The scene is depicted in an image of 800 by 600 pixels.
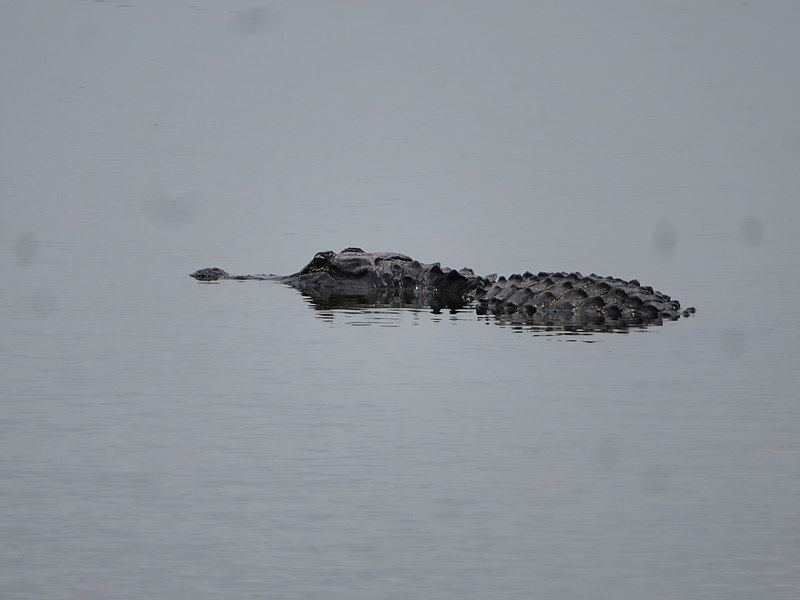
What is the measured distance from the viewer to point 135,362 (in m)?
19.5

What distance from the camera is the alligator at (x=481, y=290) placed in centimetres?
2373

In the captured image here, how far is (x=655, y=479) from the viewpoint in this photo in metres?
14.1

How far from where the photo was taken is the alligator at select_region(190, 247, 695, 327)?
2373cm

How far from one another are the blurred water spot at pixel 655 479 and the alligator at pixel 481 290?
875 cm

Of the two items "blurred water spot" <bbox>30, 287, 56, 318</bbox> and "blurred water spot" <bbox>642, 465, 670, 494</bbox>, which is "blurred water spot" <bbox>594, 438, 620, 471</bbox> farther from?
"blurred water spot" <bbox>30, 287, 56, 318</bbox>

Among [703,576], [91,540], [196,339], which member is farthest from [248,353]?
[703,576]

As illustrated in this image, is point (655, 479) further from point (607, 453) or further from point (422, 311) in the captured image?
point (422, 311)

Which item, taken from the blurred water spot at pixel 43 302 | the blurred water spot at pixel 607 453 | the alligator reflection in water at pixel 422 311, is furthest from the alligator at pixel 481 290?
the blurred water spot at pixel 607 453

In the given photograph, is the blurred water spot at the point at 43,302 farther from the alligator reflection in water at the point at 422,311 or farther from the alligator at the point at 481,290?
the alligator reflection in water at the point at 422,311

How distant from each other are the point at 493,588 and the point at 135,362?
358 inches

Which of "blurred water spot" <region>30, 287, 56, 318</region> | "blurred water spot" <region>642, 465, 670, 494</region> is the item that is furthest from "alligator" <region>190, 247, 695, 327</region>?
"blurred water spot" <region>642, 465, 670, 494</region>

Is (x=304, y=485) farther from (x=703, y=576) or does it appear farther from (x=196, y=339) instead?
(x=196, y=339)

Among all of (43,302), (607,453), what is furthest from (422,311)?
(607,453)

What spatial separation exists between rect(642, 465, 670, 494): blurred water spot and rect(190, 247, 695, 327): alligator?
8.75m
